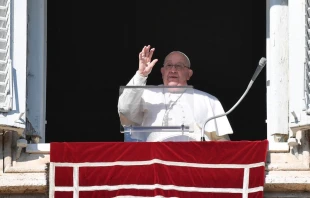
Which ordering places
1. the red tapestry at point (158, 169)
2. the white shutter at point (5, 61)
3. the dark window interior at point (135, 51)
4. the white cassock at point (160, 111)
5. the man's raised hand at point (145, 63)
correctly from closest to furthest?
1. the red tapestry at point (158, 169)
2. the white shutter at point (5, 61)
3. the white cassock at point (160, 111)
4. the man's raised hand at point (145, 63)
5. the dark window interior at point (135, 51)

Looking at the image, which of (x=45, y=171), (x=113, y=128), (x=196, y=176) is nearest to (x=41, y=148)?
(x=45, y=171)

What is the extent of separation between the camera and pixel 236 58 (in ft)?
46.4

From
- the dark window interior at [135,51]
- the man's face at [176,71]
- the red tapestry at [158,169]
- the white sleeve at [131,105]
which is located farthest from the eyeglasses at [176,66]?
the dark window interior at [135,51]

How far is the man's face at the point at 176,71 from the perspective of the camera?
1166cm

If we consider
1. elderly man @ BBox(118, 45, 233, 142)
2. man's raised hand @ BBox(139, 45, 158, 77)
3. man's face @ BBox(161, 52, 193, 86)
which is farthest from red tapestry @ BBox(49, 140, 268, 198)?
man's face @ BBox(161, 52, 193, 86)

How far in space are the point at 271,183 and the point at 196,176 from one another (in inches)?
16.6

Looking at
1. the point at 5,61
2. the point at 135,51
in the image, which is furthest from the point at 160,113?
the point at 135,51

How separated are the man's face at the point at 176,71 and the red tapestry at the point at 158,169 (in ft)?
3.32

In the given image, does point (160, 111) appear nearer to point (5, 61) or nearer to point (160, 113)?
point (160, 113)

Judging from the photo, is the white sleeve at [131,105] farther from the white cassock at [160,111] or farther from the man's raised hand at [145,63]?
the man's raised hand at [145,63]

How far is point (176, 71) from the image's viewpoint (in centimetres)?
1170

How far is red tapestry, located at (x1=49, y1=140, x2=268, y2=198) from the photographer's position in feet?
34.9

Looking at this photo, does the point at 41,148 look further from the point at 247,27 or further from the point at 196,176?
the point at 247,27

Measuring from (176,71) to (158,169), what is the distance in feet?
3.95
